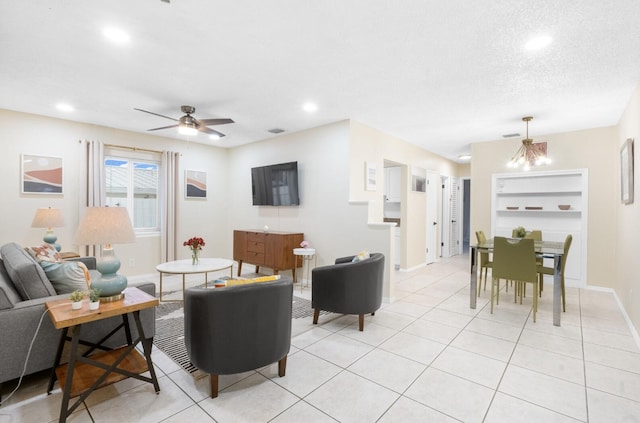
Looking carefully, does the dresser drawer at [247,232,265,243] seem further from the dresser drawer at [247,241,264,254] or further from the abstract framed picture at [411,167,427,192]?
the abstract framed picture at [411,167,427,192]

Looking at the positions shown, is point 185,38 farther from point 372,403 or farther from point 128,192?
point 128,192

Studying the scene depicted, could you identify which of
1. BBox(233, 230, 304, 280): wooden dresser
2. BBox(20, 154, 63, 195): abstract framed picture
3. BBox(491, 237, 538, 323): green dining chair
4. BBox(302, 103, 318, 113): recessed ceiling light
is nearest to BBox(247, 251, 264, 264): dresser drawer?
BBox(233, 230, 304, 280): wooden dresser

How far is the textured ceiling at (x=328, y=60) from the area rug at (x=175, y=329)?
95.5 inches

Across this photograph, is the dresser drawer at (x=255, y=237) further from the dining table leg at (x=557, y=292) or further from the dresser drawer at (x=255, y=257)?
the dining table leg at (x=557, y=292)

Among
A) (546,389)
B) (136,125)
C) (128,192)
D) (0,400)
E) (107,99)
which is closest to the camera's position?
(0,400)

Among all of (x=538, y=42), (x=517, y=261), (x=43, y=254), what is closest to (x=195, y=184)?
(x=43, y=254)

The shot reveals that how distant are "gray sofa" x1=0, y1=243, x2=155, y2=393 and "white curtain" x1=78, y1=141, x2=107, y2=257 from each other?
2.66 m

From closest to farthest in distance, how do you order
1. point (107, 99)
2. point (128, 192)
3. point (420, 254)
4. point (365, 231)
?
point (107, 99) → point (365, 231) → point (128, 192) → point (420, 254)

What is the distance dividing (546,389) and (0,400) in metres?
3.66

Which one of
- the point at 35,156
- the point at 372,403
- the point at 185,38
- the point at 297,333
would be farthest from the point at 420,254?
the point at 35,156

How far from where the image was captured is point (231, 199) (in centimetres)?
675

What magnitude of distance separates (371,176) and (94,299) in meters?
3.93

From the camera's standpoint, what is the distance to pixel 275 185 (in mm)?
5594

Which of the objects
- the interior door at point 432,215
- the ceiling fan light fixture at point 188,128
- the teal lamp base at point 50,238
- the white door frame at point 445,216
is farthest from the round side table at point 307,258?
the white door frame at point 445,216
